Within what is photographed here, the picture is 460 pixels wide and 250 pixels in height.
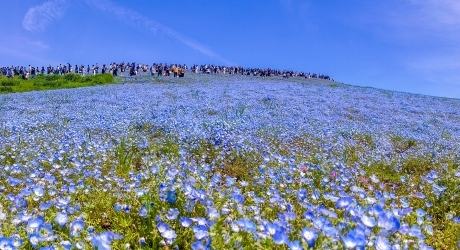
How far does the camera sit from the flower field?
2.44 m

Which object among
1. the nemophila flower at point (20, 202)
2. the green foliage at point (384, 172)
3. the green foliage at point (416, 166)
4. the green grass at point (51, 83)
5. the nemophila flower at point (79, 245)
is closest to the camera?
the nemophila flower at point (79, 245)

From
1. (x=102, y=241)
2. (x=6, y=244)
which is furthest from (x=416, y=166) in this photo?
(x=6, y=244)

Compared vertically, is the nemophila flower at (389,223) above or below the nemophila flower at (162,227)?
above

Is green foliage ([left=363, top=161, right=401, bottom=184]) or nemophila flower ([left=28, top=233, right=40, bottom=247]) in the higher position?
nemophila flower ([left=28, top=233, right=40, bottom=247])

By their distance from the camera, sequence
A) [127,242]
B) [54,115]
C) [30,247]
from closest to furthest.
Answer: [30,247] → [127,242] → [54,115]

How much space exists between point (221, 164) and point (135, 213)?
343cm

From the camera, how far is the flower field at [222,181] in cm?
244

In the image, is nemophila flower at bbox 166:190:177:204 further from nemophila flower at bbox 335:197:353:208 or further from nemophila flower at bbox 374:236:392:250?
nemophila flower at bbox 374:236:392:250

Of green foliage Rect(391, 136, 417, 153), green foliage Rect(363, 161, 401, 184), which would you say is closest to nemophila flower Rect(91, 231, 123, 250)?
green foliage Rect(363, 161, 401, 184)

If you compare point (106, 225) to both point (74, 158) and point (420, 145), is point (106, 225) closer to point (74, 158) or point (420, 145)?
point (74, 158)

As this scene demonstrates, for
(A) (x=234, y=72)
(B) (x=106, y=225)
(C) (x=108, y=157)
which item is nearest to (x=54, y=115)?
(C) (x=108, y=157)

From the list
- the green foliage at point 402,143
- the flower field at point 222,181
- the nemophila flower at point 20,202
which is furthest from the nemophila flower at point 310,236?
the green foliage at point 402,143

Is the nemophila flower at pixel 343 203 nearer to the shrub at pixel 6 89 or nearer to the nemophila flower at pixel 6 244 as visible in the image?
the nemophila flower at pixel 6 244

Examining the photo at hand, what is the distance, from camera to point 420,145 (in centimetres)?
958
